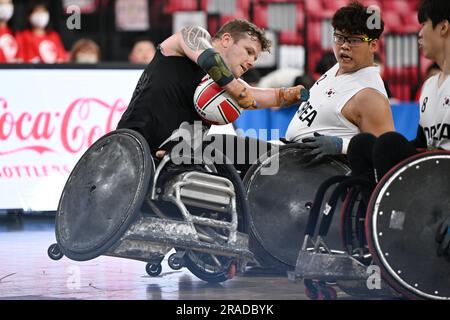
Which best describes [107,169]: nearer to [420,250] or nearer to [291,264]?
[291,264]

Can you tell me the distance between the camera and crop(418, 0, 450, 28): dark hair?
18.9 ft

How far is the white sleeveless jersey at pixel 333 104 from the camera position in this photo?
21.1ft

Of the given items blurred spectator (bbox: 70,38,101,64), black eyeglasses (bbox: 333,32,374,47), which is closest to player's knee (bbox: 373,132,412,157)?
black eyeglasses (bbox: 333,32,374,47)

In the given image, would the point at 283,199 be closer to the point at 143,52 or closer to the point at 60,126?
the point at 60,126

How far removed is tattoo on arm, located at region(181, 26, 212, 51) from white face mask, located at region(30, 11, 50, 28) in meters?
6.39

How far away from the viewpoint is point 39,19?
40.5 ft

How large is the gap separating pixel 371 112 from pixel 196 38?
3.60 ft

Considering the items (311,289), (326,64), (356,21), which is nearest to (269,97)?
(356,21)

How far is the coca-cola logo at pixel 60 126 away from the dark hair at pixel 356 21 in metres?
3.47

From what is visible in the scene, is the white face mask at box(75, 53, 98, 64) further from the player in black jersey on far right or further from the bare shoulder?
the player in black jersey on far right

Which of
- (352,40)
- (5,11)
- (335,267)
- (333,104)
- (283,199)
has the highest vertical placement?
(352,40)

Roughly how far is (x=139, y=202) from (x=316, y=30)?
8458 millimetres

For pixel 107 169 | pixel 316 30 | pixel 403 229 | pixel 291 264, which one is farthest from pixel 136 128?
pixel 316 30
